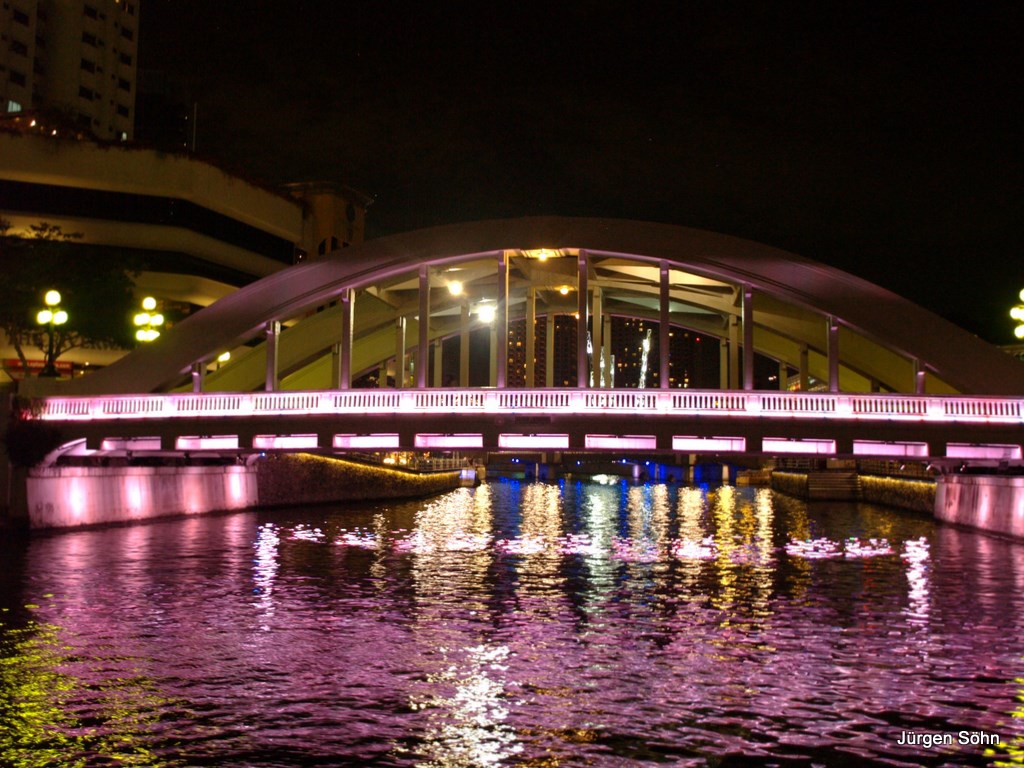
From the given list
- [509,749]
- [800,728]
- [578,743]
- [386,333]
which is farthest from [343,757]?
[386,333]

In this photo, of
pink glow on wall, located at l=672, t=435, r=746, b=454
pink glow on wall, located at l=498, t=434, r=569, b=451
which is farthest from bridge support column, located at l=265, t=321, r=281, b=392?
pink glow on wall, located at l=672, t=435, r=746, b=454

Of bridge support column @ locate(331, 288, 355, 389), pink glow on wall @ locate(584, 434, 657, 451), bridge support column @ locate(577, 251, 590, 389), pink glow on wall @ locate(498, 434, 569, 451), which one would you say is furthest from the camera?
bridge support column @ locate(331, 288, 355, 389)

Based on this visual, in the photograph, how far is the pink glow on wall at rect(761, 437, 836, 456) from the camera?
122 ft

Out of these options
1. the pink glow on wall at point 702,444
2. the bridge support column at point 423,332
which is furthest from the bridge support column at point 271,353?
the pink glow on wall at point 702,444

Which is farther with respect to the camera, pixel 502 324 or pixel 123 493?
pixel 502 324

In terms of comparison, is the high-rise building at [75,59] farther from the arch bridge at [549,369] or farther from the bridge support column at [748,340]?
the bridge support column at [748,340]

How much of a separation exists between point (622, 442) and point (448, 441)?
5.85 m

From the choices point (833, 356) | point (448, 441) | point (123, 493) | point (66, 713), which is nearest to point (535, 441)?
point (448, 441)

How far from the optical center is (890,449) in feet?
122

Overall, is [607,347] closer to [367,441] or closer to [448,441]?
[448,441]

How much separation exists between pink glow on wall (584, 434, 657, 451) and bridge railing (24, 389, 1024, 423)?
113 centimetres

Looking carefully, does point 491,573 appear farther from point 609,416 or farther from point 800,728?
point 800,728

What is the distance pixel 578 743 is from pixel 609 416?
23600mm

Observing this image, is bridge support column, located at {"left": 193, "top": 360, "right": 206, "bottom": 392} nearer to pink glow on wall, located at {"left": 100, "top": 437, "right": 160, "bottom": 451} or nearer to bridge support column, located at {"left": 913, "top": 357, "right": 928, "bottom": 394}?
pink glow on wall, located at {"left": 100, "top": 437, "right": 160, "bottom": 451}
